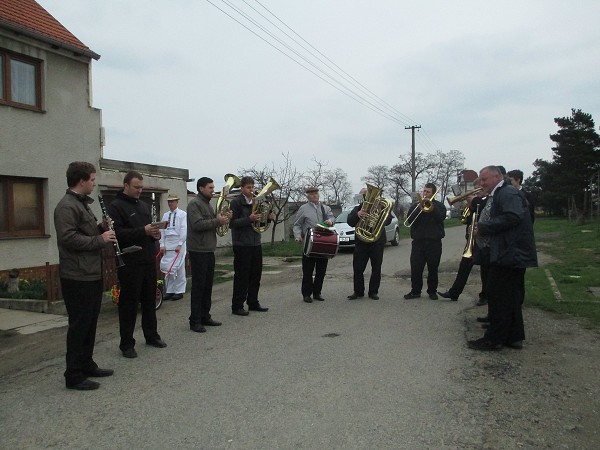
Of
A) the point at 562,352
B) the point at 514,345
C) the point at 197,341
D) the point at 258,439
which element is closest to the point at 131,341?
the point at 197,341

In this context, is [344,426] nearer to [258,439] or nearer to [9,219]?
[258,439]

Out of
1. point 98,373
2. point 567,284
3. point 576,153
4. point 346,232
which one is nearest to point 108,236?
point 98,373

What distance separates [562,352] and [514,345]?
471 millimetres

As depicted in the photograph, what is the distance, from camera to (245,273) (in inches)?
293

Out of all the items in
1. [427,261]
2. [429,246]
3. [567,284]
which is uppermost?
[429,246]

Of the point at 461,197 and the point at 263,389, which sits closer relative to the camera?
the point at 263,389

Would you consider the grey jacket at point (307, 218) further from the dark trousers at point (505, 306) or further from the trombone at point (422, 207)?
the dark trousers at point (505, 306)

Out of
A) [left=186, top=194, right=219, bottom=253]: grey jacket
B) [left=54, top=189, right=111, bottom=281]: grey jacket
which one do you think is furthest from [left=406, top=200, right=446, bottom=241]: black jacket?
[left=54, top=189, right=111, bottom=281]: grey jacket

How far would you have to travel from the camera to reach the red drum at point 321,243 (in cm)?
827

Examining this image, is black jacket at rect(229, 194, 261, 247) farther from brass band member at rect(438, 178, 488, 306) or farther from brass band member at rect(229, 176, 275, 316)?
brass band member at rect(438, 178, 488, 306)

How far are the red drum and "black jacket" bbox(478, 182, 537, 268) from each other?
324 cm

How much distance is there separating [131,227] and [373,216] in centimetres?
448

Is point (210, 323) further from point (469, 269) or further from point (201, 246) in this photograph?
point (469, 269)

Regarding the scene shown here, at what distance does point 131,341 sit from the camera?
17.9 feet
